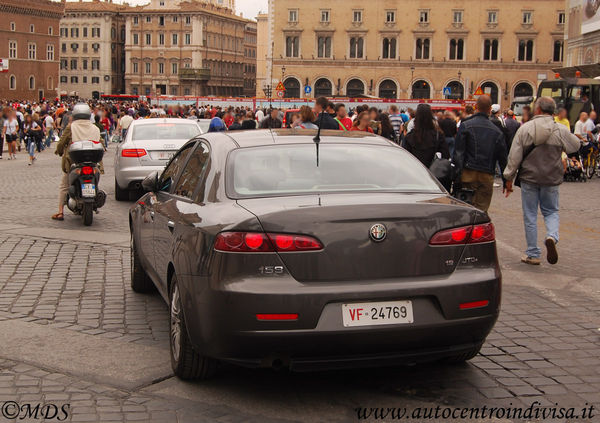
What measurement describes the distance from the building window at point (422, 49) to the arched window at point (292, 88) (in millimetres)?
14483

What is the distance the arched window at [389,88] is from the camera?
340 ft

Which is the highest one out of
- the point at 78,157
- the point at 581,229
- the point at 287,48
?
the point at 287,48

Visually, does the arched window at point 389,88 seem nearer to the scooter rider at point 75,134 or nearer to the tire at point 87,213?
the scooter rider at point 75,134

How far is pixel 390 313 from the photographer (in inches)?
185

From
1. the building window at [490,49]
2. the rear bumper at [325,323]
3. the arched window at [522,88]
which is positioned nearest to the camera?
the rear bumper at [325,323]

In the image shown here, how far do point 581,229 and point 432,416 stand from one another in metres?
9.24

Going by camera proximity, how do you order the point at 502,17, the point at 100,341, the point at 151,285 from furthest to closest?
1. the point at 502,17
2. the point at 151,285
3. the point at 100,341

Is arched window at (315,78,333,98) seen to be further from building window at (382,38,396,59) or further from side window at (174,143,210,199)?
side window at (174,143,210,199)

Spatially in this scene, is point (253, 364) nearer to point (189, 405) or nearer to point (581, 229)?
point (189, 405)

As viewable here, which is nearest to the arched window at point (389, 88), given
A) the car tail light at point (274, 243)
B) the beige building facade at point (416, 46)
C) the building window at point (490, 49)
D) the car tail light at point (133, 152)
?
the beige building facade at point (416, 46)

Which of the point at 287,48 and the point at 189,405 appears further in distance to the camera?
the point at 287,48

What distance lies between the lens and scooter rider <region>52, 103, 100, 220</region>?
1303cm

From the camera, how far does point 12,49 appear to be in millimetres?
122750

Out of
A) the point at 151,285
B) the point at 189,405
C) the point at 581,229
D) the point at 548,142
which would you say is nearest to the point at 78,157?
the point at 151,285
